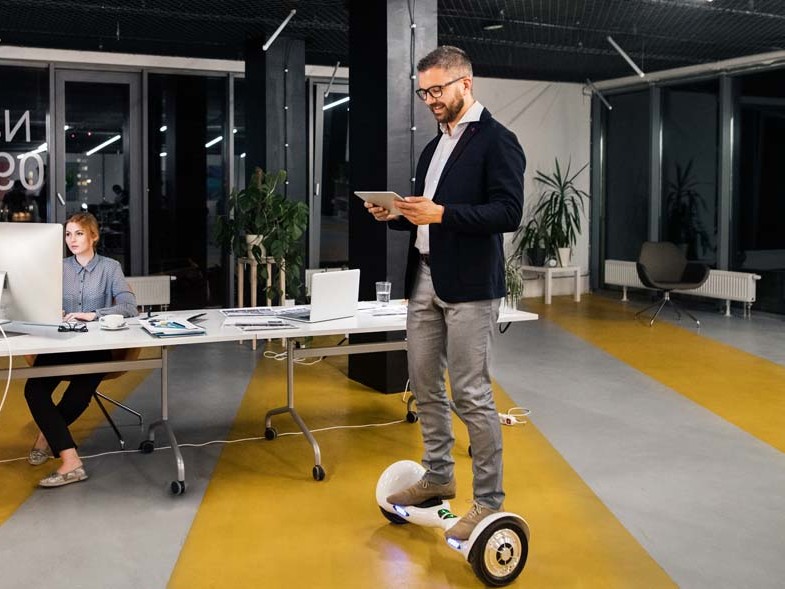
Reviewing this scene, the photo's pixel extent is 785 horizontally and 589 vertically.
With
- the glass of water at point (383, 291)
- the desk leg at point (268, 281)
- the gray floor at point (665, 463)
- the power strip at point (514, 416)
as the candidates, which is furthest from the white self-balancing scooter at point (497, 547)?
the desk leg at point (268, 281)

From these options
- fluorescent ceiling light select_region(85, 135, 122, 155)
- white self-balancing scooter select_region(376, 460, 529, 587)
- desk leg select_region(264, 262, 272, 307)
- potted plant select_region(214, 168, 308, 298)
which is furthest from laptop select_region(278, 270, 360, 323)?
fluorescent ceiling light select_region(85, 135, 122, 155)

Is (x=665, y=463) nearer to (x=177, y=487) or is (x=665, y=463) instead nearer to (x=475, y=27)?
(x=177, y=487)

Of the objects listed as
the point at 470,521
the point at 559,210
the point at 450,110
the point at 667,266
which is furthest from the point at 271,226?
the point at 667,266

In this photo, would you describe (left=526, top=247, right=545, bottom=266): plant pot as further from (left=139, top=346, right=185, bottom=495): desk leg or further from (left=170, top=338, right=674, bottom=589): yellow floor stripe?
(left=139, top=346, right=185, bottom=495): desk leg

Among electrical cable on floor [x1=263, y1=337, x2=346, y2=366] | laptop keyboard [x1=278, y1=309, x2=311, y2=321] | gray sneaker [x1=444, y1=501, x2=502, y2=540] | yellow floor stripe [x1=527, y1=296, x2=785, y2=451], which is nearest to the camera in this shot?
gray sneaker [x1=444, y1=501, x2=502, y2=540]

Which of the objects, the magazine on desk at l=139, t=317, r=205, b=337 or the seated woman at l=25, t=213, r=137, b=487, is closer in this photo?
the magazine on desk at l=139, t=317, r=205, b=337

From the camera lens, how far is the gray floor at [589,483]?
318cm

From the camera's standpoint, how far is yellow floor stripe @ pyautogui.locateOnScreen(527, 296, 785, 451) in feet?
18.0

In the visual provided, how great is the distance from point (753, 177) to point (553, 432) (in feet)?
21.7

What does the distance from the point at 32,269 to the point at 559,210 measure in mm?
8794

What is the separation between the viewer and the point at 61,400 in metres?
4.25

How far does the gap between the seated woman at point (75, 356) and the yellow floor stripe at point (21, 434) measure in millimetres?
97

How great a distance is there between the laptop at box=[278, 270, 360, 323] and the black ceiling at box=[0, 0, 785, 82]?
3997 mm

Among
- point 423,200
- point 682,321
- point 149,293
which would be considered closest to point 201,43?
point 149,293
